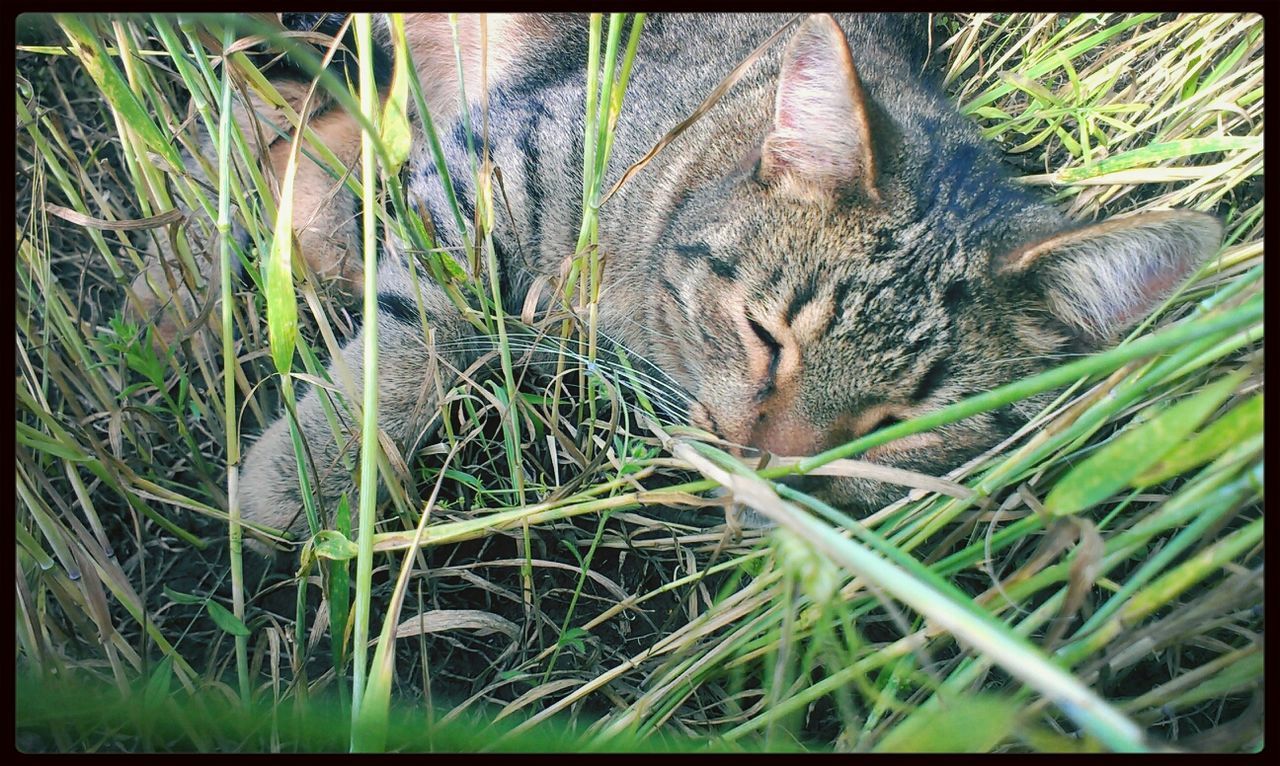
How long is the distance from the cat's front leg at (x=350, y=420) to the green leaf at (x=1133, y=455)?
3.34 feet

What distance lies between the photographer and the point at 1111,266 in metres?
1.19

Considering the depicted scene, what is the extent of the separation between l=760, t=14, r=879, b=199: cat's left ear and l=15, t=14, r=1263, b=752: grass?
0.98ft

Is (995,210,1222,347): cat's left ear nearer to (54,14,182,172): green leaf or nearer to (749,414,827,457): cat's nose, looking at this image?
Answer: (749,414,827,457): cat's nose

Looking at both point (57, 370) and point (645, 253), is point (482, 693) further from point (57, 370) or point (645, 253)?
point (57, 370)

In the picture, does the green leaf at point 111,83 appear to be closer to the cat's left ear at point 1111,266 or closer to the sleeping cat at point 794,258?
the sleeping cat at point 794,258

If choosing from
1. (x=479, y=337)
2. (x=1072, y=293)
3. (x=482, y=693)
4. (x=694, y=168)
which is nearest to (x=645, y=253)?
(x=694, y=168)

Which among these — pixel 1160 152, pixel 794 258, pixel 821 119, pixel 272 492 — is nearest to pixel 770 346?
pixel 794 258

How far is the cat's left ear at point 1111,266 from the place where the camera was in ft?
3.64

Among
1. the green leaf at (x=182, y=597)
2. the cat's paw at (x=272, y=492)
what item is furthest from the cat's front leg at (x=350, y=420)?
the green leaf at (x=182, y=597)

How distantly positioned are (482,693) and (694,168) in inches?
40.3

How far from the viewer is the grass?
0.95 m

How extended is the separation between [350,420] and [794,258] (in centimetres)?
83
